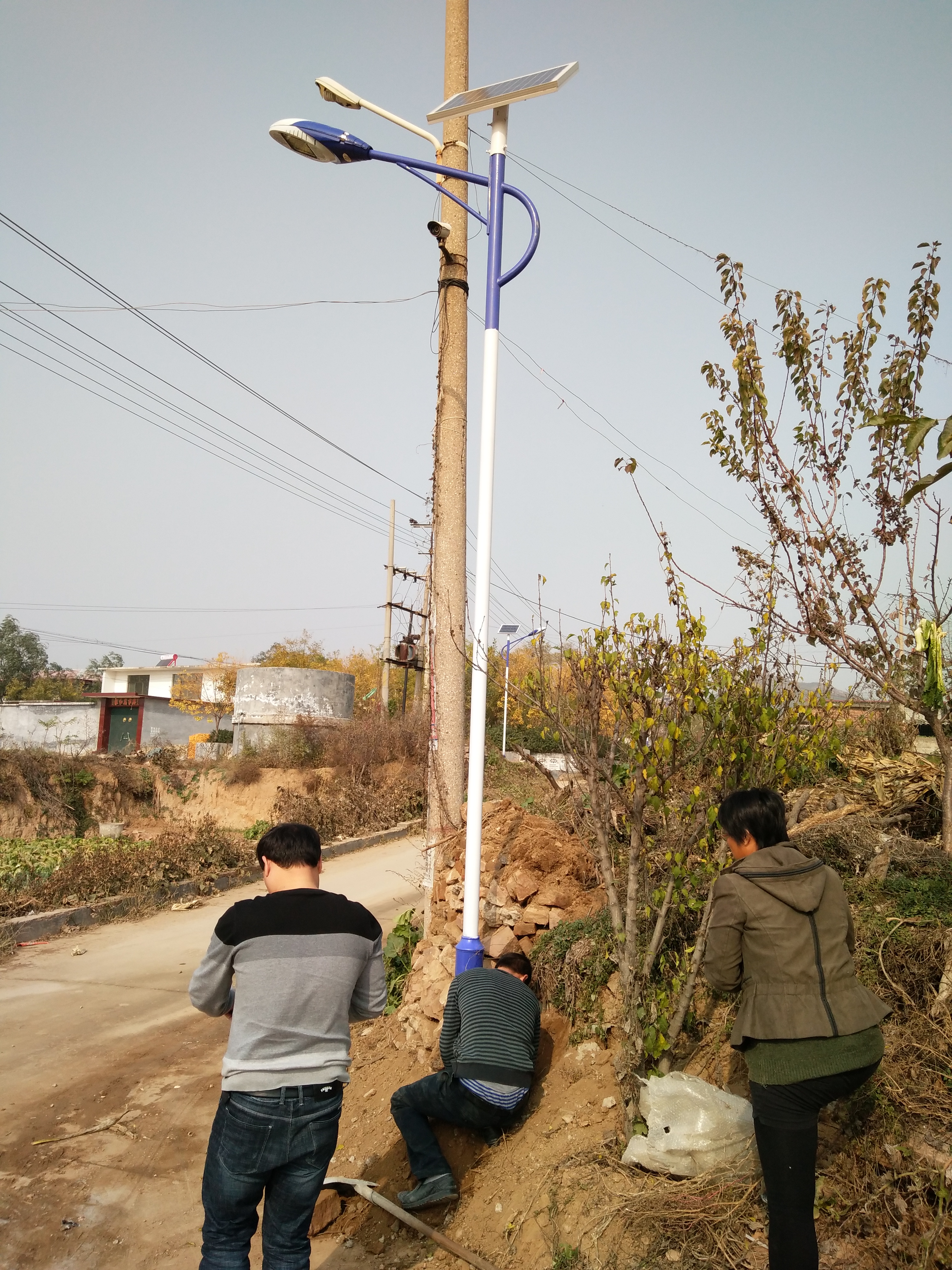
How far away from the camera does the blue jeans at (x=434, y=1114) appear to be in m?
3.85

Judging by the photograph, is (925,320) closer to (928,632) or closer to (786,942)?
(928,632)

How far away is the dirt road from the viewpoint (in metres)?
3.73

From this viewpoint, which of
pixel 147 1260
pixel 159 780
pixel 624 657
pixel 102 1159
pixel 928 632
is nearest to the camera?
pixel 147 1260

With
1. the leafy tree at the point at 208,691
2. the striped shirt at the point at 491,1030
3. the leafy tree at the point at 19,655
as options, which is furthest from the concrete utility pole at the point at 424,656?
the leafy tree at the point at 19,655

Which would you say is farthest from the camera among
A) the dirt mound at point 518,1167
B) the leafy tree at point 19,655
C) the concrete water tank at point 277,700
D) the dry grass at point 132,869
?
the leafy tree at point 19,655

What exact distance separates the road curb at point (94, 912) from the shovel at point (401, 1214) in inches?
173

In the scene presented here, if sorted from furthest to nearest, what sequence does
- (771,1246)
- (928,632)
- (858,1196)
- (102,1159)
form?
1. (928,632)
2. (102,1159)
3. (858,1196)
4. (771,1246)

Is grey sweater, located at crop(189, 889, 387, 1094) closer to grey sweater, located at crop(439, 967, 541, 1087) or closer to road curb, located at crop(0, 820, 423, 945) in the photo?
grey sweater, located at crop(439, 967, 541, 1087)

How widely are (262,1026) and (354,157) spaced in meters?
4.81

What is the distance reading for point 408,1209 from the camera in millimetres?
3729

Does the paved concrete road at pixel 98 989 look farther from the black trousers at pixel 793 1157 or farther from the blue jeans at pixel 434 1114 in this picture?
the black trousers at pixel 793 1157

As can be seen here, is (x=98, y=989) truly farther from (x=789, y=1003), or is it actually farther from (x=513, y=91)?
(x=513, y=91)

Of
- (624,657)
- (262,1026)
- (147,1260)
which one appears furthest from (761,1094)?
(147,1260)

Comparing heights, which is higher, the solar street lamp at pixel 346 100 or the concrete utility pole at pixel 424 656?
the solar street lamp at pixel 346 100
